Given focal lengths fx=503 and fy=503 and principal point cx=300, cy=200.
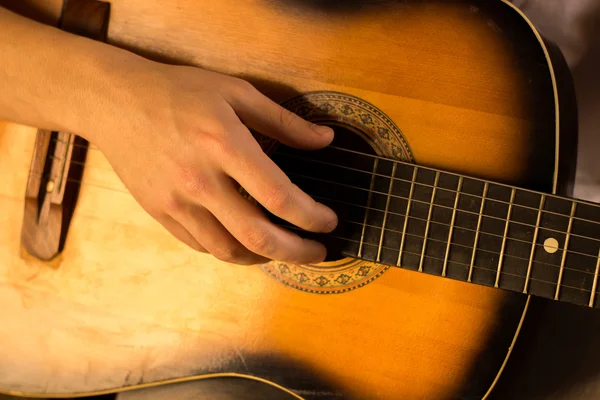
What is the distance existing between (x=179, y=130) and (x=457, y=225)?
1.54ft

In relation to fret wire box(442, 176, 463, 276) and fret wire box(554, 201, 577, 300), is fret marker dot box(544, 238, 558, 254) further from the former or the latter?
fret wire box(442, 176, 463, 276)

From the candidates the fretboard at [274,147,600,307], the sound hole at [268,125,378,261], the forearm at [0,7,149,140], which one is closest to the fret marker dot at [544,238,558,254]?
the fretboard at [274,147,600,307]

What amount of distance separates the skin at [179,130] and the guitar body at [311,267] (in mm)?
102

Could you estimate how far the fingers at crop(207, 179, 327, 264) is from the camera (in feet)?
2.43

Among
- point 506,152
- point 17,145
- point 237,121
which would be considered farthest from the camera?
point 17,145

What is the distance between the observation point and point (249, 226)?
0.74 meters

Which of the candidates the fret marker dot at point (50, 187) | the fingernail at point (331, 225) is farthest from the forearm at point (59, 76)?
the fingernail at point (331, 225)

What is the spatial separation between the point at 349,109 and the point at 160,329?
0.54 m

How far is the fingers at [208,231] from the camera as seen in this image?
78 cm

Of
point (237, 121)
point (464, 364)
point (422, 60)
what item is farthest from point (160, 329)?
A: point (422, 60)

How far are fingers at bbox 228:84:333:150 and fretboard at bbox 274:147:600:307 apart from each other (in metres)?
0.06

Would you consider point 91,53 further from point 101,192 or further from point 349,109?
point 349,109

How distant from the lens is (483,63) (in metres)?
0.87

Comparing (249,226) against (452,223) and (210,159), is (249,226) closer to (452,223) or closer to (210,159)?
(210,159)
